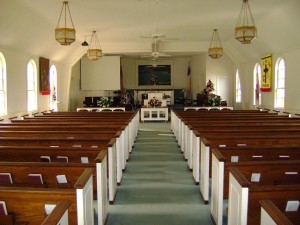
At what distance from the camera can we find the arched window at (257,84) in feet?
43.1

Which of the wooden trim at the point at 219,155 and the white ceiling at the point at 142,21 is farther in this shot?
the white ceiling at the point at 142,21

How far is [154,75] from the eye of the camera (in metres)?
22.8

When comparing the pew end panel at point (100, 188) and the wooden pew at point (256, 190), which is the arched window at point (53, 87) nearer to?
the pew end panel at point (100, 188)

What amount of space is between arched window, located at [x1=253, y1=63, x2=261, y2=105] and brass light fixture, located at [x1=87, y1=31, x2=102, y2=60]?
249 inches

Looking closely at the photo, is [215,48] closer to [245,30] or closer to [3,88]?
[245,30]

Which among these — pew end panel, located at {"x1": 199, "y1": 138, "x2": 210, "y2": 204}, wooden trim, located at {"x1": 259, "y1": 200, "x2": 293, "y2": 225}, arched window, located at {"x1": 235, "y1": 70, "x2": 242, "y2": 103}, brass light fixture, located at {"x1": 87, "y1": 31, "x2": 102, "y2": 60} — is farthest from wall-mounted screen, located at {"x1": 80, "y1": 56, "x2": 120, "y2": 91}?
wooden trim, located at {"x1": 259, "y1": 200, "x2": 293, "y2": 225}

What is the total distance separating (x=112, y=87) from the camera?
17.6 metres

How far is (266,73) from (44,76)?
8065 millimetres

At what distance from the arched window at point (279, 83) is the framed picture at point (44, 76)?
8150 mm

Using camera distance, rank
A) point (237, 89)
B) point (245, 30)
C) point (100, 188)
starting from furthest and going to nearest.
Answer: point (237, 89) < point (245, 30) < point (100, 188)

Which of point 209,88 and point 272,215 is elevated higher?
point 209,88

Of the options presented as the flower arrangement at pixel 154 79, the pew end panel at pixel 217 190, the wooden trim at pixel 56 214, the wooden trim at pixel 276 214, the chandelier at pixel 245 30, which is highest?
the chandelier at pixel 245 30

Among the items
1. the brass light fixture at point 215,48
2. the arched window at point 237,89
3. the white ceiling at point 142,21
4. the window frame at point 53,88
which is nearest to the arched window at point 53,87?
the window frame at point 53,88

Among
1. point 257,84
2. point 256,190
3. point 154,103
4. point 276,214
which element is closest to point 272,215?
point 276,214
